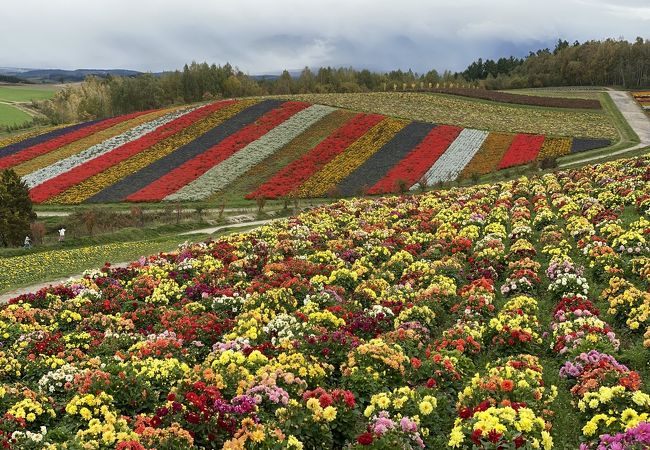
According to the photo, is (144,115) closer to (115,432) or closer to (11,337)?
(11,337)

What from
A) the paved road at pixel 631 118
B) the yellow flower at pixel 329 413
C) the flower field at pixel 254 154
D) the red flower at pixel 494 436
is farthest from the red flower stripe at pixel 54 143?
the red flower at pixel 494 436

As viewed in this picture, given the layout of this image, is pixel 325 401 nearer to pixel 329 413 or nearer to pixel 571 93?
pixel 329 413

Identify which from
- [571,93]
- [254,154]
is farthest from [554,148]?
[571,93]

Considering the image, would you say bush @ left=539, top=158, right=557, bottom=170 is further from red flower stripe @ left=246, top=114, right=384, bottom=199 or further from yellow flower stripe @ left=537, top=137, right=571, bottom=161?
red flower stripe @ left=246, top=114, right=384, bottom=199

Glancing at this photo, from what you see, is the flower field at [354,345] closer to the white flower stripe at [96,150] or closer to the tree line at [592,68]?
the white flower stripe at [96,150]

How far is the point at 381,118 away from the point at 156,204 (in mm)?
35169

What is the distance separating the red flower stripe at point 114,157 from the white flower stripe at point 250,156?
11.0 meters

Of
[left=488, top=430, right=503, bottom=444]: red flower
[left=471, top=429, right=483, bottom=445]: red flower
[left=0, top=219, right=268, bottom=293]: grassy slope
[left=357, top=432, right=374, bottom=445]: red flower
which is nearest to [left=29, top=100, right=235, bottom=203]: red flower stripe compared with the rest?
[left=0, top=219, right=268, bottom=293]: grassy slope

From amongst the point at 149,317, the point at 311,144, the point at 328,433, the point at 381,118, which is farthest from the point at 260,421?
the point at 381,118

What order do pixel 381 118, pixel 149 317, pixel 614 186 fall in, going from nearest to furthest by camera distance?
pixel 149 317 → pixel 614 186 → pixel 381 118

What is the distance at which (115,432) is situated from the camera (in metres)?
8.60

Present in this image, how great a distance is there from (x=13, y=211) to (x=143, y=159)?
23.6 m

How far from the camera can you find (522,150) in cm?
5641

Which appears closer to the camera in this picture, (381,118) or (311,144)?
(311,144)
